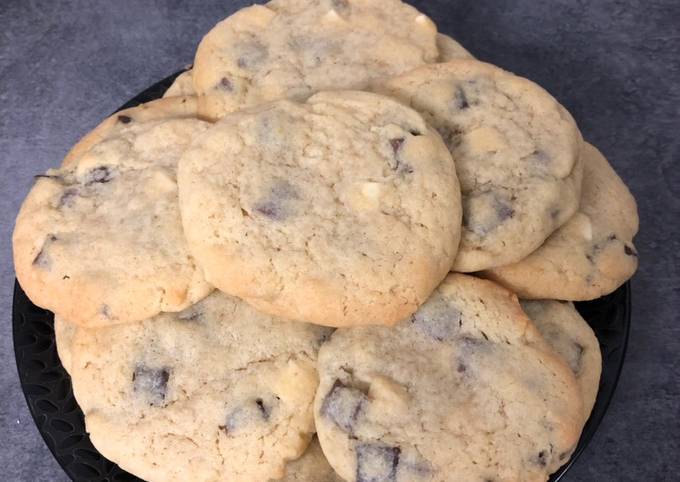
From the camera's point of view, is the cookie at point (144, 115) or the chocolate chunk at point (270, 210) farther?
the cookie at point (144, 115)

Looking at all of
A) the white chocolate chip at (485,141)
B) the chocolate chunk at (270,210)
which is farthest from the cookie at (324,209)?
the white chocolate chip at (485,141)

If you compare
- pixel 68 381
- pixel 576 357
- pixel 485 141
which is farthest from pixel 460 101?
pixel 68 381

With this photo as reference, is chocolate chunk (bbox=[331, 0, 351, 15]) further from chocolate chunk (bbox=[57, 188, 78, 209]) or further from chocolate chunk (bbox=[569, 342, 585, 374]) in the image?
chocolate chunk (bbox=[569, 342, 585, 374])

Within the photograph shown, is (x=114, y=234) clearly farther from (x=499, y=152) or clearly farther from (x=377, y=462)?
(x=499, y=152)

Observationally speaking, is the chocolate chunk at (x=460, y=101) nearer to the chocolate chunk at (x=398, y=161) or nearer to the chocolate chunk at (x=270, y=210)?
the chocolate chunk at (x=398, y=161)

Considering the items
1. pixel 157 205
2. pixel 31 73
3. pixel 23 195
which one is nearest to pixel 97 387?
pixel 157 205
